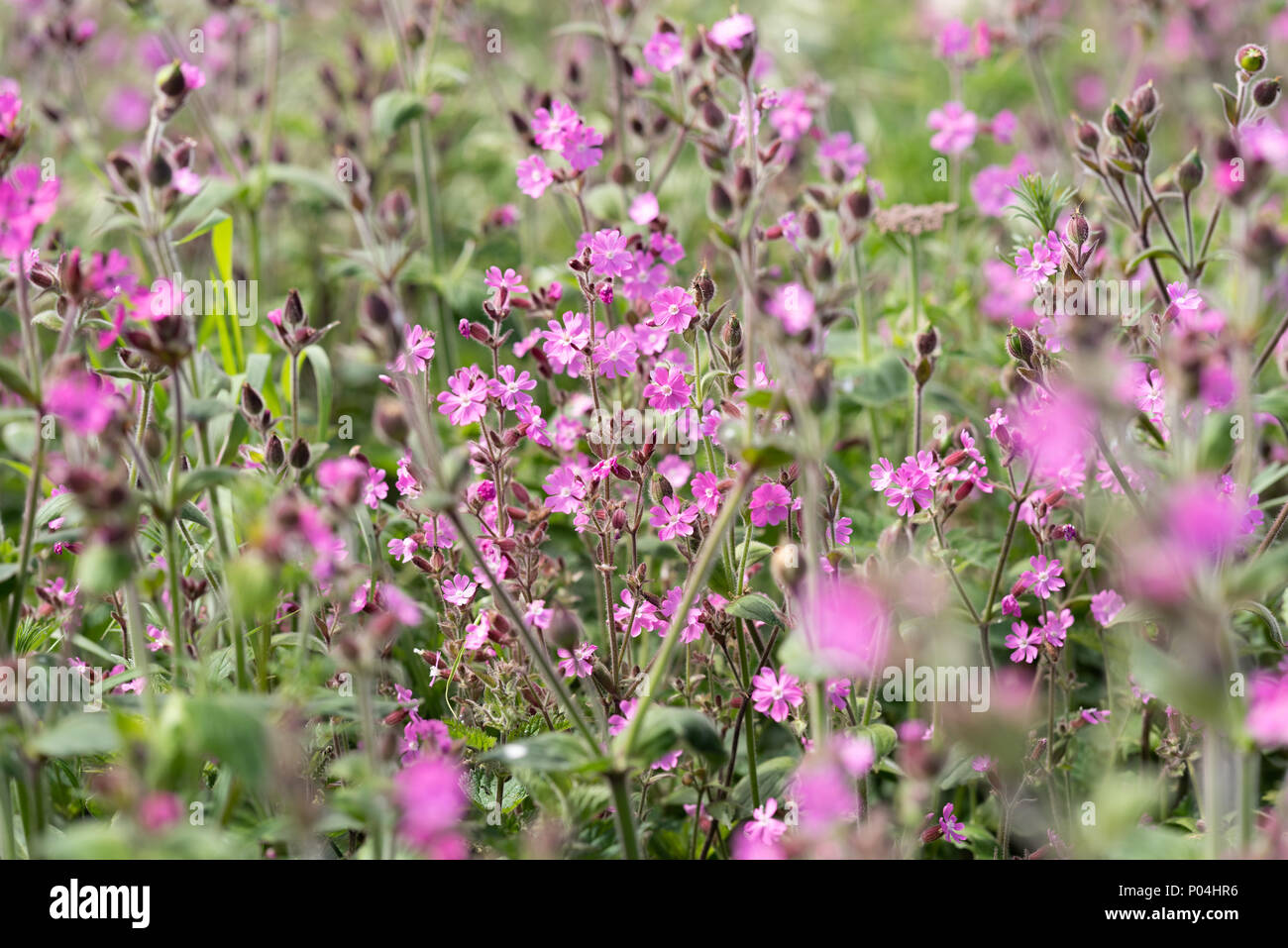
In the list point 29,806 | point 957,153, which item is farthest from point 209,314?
point 957,153

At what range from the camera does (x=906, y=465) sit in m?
1.77

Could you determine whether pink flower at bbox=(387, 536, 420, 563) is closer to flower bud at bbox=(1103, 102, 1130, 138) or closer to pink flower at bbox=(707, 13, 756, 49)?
pink flower at bbox=(707, 13, 756, 49)

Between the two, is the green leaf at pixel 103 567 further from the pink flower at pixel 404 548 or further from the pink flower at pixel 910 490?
the pink flower at pixel 910 490

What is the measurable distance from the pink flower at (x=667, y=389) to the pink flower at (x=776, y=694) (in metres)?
0.42

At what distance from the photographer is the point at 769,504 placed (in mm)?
1744

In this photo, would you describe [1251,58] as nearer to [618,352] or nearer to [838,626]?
[618,352]

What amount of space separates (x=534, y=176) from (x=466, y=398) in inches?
19.9

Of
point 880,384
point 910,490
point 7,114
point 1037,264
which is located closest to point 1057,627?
point 910,490

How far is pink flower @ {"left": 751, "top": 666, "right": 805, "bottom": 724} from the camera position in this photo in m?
1.71

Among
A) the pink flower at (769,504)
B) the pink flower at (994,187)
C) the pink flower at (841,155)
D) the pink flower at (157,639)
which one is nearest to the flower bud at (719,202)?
the pink flower at (769,504)
